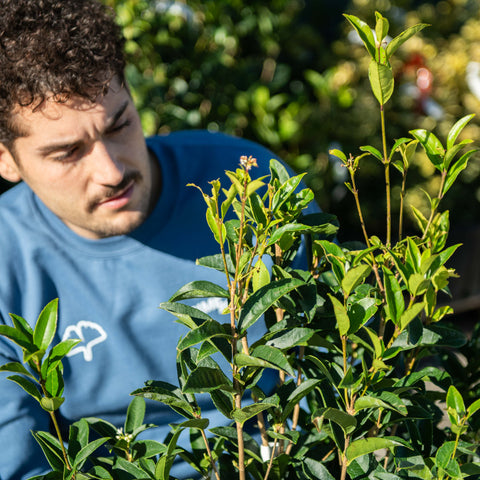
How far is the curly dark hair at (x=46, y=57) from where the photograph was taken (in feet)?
3.89

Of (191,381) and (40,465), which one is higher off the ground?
(191,381)

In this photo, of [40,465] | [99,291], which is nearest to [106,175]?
[99,291]

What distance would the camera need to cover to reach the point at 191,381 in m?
0.54

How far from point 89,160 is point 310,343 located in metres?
0.81

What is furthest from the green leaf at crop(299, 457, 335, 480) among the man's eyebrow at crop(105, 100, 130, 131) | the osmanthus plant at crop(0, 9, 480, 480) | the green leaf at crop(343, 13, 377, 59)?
the man's eyebrow at crop(105, 100, 130, 131)

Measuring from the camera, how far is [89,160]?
4.10 ft

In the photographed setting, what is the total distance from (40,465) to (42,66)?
923 mm

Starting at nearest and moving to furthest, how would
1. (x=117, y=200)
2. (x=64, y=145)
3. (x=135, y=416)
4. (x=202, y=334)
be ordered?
(x=202, y=334) → (x=135, y=416) → (x=64, y=145) → (x=117, y=200)

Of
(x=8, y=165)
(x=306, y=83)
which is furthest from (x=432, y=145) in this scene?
(x=306, y=83)

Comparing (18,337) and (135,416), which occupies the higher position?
(18,337)

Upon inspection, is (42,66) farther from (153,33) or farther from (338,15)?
(338,15)

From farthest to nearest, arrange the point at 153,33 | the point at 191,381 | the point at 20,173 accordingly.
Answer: the point at 153,33 → the point at 20,173 → the point at 191,381

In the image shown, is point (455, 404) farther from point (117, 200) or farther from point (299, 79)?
point (299, 79)

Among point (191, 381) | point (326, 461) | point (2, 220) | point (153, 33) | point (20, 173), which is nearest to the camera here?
point (191, 381)
